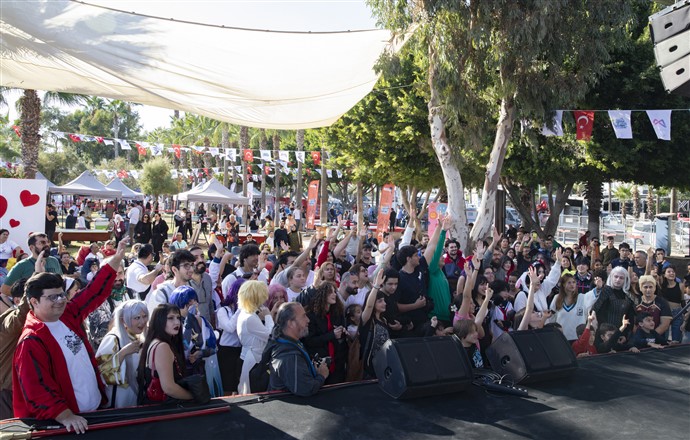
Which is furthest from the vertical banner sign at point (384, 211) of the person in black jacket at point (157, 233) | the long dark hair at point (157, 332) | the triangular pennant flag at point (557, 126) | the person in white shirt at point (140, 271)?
the long dark hair at point (157, 332)

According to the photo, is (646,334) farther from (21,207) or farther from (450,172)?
(21,207)

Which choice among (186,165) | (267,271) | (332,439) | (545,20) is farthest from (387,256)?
(186,165)

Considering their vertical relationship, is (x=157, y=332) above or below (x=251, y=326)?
above

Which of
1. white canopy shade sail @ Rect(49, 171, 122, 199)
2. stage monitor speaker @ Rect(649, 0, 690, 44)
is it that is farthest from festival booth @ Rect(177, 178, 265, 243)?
stage monitor speaker @ Rect(649, 0, 690, 44)

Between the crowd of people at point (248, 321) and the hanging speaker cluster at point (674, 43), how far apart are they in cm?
238

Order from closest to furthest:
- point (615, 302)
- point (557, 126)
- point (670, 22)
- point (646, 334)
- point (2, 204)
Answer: point (670, 22) < point (646, 334) < point (615, 302) < point (2, 204) < point (557, 126)

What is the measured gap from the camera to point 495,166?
13.5 meters

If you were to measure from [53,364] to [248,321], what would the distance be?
5.63 ft

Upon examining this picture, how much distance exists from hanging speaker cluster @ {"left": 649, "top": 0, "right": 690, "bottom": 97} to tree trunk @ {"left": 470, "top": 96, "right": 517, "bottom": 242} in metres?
8.62

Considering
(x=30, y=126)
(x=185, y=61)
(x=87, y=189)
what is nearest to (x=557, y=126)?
(x=185, y=61)

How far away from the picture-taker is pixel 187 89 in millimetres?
6801

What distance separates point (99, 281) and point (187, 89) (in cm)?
334

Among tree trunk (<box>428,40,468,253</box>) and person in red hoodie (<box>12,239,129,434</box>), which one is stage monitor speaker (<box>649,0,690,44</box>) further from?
tree trunk (<box>428,40,468,253</box>)

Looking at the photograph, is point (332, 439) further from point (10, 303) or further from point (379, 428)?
point (10, 303)
